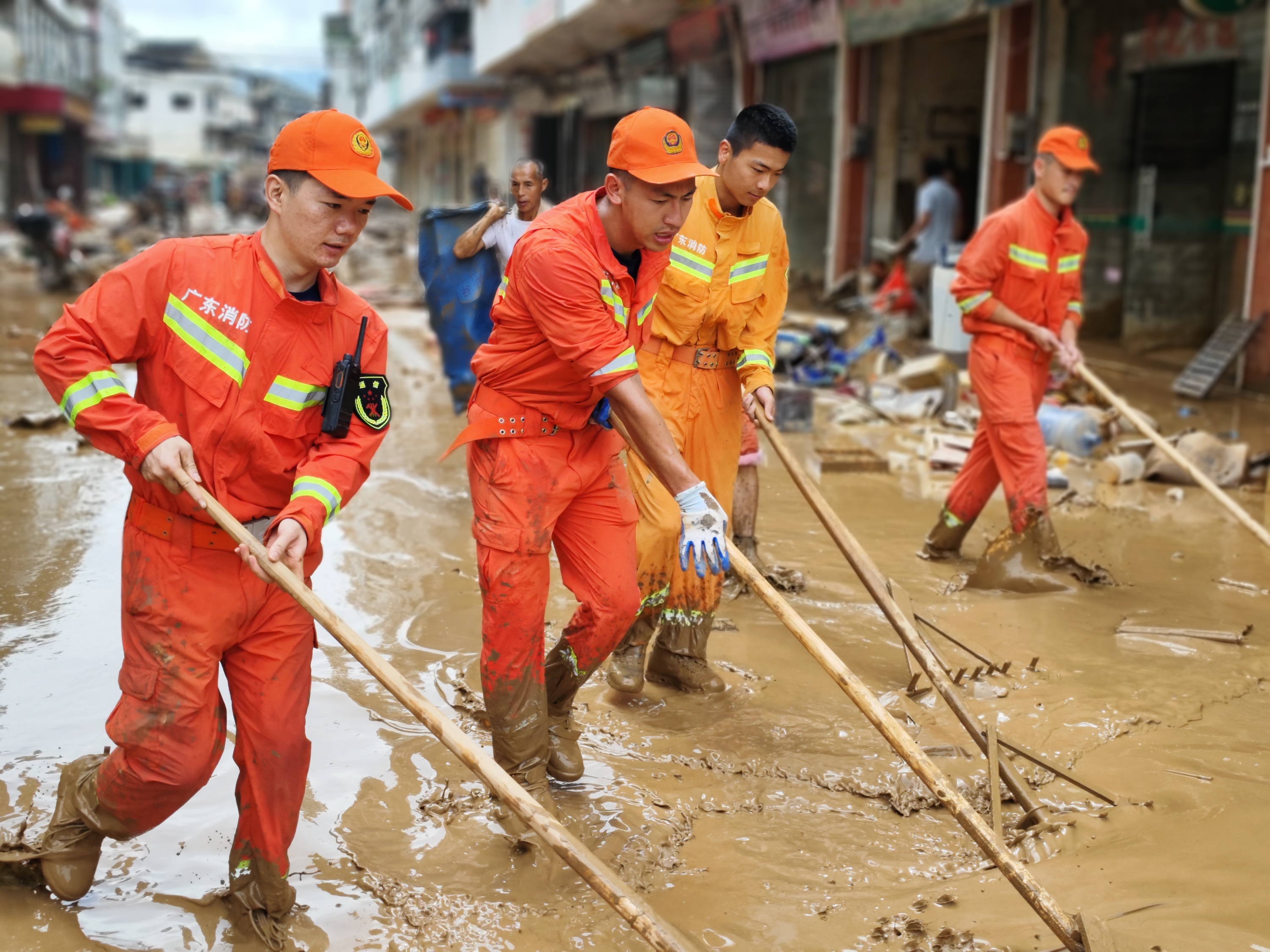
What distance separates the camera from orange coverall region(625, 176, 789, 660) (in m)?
4.18

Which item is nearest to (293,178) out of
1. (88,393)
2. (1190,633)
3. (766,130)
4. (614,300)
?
(88,393)

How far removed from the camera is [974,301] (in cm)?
562

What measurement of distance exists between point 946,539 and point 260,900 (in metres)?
3.90

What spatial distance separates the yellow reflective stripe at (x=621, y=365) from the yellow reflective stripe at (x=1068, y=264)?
317 cm

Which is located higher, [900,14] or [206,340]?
[900,14]

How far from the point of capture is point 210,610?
109 inches

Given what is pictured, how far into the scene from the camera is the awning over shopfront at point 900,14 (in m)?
12.3

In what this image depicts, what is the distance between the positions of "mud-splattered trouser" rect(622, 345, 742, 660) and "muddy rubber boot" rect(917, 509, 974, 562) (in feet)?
6.18

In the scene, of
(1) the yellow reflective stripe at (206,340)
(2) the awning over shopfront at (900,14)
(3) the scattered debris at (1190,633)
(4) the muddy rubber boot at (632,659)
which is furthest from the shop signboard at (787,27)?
(1) the yellow reflective stripe at (206,340)

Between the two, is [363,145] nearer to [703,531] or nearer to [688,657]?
[703,531]

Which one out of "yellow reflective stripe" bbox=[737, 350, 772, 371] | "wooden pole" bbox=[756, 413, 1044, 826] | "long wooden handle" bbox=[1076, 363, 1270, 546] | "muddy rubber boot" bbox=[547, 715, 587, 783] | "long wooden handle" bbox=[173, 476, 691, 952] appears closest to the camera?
"long wooden handle" bbox=[173, 476, 691, 952]

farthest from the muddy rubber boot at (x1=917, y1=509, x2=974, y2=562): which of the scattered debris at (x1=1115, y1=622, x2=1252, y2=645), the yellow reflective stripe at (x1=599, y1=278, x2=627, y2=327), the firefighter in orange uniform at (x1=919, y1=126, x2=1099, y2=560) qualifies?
the yellow reflective stripe at (x1=599, y1=278, x2=627, y2=327)

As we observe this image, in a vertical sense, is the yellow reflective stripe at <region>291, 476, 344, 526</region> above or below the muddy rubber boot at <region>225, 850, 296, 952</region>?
above

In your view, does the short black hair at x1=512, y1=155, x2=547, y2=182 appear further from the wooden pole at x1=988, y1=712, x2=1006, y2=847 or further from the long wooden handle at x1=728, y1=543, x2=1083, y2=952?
the wooden pole at x1=988, y1=712, x2=1006, y2=847
